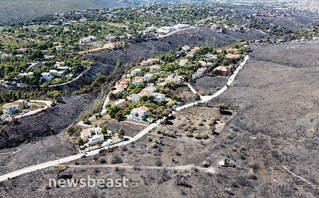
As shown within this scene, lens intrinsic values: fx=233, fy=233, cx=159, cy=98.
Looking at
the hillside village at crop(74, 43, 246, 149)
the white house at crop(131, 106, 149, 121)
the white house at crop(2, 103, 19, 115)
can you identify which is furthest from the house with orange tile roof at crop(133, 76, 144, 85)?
the white house at crop(2, 103, 19, 115)

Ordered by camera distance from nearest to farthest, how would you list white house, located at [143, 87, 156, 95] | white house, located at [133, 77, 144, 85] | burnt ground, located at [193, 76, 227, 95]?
white house, located at [143, 87, 156, 95], burnt ground, located at [193, 76, 227, 95], white house, located at [133, 77, 144, 85]

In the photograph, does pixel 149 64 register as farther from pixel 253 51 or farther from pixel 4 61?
pixel 4 61

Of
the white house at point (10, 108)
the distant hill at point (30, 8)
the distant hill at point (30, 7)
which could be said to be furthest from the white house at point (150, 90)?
the distant hill at point (30, 7)

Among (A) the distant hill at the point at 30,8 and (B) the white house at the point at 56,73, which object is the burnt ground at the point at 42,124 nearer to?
(B) the white house at the point at 56,73

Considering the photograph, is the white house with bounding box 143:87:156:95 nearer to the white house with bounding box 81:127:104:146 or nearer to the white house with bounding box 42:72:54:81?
the white house with bounding box 81:127:104:146

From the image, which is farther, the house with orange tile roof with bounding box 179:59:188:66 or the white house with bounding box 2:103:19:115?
the house with orange tile roof with bounding box 179:59:188:66

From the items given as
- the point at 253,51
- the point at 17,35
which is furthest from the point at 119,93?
the point at 17,35

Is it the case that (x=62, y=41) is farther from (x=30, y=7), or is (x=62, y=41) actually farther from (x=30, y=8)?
(x=30, y=7)
